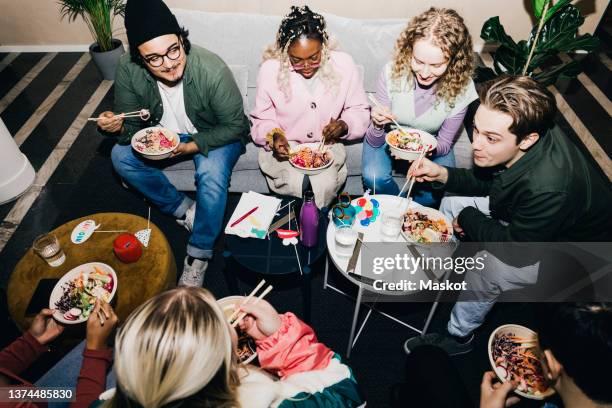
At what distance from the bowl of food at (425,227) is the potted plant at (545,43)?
146cm

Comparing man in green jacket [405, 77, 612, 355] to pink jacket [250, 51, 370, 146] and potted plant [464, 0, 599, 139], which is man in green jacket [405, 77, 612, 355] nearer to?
pink jacket [250, 51, 370, 146]

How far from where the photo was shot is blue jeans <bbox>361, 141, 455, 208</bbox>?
110 inches

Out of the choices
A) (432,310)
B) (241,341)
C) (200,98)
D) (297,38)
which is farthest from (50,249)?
(432,310)

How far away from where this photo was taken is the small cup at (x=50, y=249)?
202cm

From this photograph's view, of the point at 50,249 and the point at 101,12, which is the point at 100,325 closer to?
the point at 50,249

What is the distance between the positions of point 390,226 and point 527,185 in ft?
2.32

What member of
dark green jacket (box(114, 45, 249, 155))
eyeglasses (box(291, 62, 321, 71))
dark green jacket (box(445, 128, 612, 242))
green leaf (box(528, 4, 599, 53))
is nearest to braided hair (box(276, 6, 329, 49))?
eyeglasses (box(291, 62, 321, 71))

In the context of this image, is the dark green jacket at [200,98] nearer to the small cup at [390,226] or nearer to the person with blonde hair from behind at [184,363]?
the small cup at [390,226]

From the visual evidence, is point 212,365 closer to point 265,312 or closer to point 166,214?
point 265,312

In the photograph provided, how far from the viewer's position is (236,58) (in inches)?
121

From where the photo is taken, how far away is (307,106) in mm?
2645

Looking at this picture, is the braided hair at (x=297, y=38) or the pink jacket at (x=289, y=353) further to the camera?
the braided hair at (x=297, y=38)

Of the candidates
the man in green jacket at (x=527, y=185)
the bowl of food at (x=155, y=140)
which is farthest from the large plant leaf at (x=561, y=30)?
the bowl of food at (x=155, y=140)

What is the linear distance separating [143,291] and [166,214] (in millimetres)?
1255
